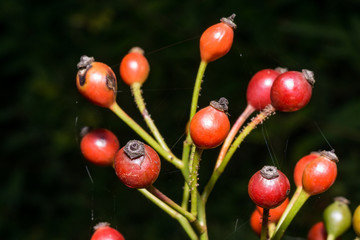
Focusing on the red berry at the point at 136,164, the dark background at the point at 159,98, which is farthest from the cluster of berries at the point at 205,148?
the dark background at the point at 159,98

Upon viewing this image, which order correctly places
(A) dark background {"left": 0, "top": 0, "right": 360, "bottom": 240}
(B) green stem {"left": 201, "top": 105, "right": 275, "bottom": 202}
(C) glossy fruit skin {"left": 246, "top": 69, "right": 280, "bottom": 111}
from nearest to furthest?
1. (B) green stem {"left": 201, "top": 105, "right": 275, "bottom": 202}
2. (C) glossy fruit skin {"left": 246, "top": 69, "right": 280, "bottom": 111}
3. (A) dark background {"left": 0, "top": 0, "right": 360, "bottom": 240}

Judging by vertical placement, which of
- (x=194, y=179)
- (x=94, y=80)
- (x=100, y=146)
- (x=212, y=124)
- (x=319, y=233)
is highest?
(x=94, y=80)

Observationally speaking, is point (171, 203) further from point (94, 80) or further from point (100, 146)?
point (94, 80)

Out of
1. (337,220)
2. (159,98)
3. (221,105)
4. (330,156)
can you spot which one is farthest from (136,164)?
(159,98)

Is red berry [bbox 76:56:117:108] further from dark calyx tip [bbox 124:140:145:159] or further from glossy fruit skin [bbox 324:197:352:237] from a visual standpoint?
glossy fruit skin [bbox 324:197:352:237]

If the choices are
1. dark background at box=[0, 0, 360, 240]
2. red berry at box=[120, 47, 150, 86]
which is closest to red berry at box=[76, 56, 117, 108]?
red berry at box=[120, 47, 150, 86]

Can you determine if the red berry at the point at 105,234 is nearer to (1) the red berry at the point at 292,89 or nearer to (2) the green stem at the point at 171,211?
(2) the green stem at the point at 171,211
